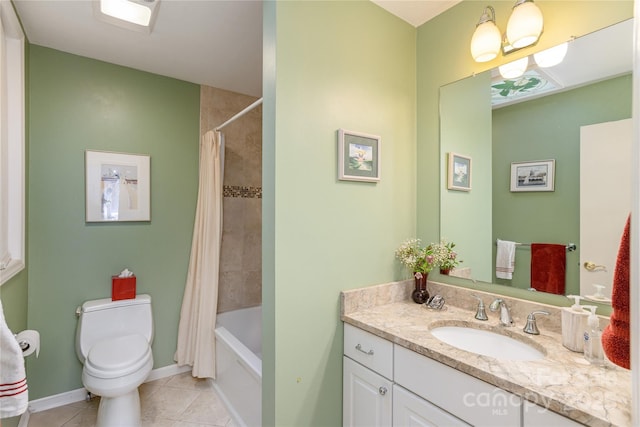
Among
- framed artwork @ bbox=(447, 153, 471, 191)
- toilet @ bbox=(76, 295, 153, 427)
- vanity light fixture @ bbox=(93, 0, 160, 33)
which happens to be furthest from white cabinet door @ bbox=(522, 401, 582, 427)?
vanity light fixture @ bbox=(93, 0, 160, 33)

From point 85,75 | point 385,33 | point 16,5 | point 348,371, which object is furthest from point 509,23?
point 85,75

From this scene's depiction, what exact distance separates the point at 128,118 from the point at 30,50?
0.66m

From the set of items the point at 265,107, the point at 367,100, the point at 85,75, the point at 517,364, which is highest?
the point at 85,75

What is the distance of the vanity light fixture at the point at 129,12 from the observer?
1637mm

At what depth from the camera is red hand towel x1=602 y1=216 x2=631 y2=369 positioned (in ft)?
2.53

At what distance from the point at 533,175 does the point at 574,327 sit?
67cm

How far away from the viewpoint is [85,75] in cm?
221

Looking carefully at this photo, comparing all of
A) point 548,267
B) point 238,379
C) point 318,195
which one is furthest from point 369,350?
point 238,379

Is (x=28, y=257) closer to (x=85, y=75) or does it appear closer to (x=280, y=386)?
(x=85, y=75)

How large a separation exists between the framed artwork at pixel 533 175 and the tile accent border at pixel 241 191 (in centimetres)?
219

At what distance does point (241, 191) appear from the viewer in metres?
2.88

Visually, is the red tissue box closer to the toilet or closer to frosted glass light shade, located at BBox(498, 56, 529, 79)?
the toilet

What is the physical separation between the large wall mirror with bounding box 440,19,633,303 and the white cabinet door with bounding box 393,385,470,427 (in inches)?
28.7

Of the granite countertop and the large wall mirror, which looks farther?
the large wall mirror
